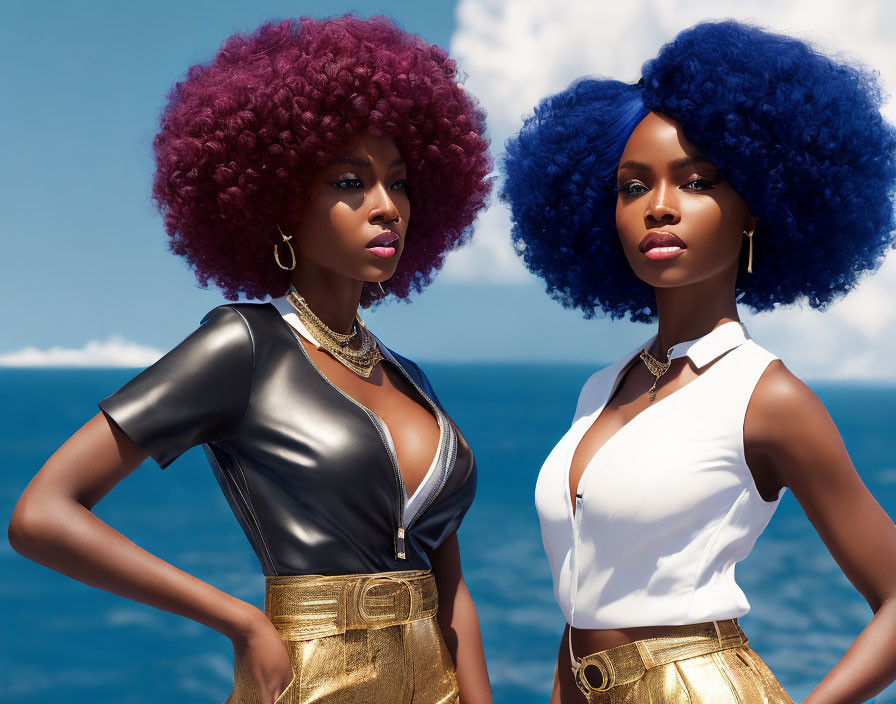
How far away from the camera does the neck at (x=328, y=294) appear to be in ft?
11.9

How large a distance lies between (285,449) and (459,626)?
41.5 inches

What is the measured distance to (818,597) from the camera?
24469 mm

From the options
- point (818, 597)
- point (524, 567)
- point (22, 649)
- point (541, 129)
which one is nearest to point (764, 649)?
point (818, 597)

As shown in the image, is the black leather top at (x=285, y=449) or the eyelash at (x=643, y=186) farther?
the eyelash at (x=643, y=186)

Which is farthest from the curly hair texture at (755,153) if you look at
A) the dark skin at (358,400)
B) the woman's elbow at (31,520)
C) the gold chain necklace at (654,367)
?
the woman's elbow at (31,520)

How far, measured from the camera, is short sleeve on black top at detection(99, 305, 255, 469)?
303 cm

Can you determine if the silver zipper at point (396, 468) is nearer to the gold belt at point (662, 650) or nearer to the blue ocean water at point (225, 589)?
the gold belt at point (662, 650)

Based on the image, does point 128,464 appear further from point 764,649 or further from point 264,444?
point 764,649

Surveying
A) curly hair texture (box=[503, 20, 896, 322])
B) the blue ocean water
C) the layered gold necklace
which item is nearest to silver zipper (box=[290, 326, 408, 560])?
the layered gold necklace

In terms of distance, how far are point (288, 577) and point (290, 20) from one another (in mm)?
1993

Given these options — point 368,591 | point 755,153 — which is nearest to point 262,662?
point 368,591

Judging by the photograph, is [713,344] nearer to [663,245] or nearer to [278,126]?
[663,245]

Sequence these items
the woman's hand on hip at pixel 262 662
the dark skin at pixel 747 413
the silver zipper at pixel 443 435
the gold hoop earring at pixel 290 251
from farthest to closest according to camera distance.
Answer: the gold hoop earring at pixel 290 251, the silver zipper at pixel 443 435, the dark skin at pixel 747 413, the woman's hand on hip at pixel 262 662

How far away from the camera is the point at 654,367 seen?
3.64 metres
